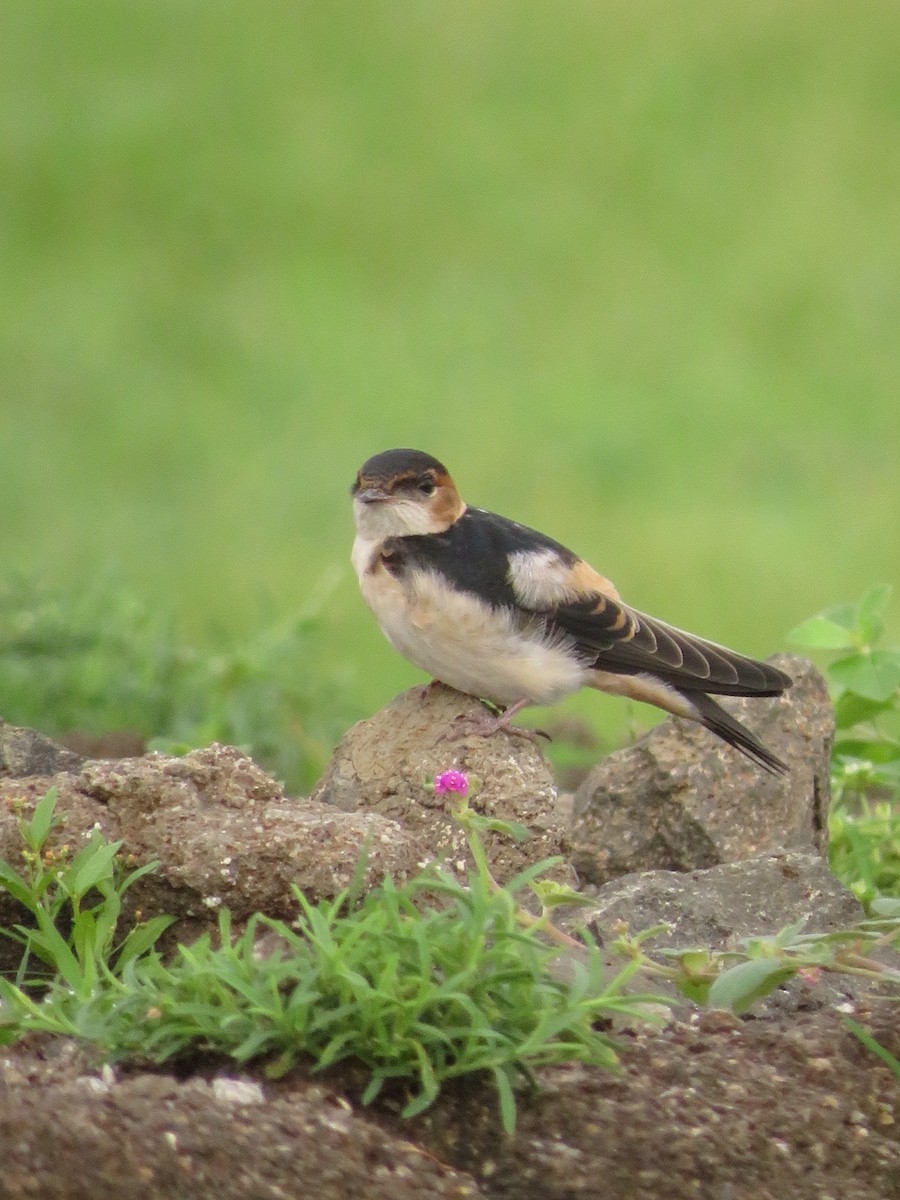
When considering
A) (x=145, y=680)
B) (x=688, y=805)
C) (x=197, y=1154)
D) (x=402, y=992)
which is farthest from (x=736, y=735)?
(x=145, y=680)

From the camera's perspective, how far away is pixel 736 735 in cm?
417

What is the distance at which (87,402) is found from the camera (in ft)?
34.9

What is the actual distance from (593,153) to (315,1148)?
10.1 metres

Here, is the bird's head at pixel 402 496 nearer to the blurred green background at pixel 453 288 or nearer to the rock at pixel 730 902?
the rock at pixel 730 902

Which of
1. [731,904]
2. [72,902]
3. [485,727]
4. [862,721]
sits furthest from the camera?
[862,721]

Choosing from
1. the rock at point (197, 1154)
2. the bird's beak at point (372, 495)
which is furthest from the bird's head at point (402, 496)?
the rock at point (197, 1154)

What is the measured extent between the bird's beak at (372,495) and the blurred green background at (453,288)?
13.7ft

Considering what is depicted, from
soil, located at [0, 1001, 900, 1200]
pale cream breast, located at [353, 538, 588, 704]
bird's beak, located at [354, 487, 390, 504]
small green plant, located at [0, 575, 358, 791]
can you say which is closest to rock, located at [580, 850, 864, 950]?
soil, located at [0, 1001, 900, 1200]

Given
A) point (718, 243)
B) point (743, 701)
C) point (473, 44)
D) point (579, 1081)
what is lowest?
point (579, 1081)

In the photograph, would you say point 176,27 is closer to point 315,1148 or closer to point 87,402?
point 87,402

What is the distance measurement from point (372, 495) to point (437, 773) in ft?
2.97

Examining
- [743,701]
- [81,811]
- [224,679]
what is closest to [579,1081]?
[81,811]

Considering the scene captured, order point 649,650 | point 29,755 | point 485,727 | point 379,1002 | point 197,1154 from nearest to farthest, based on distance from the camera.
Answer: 1. point 197,1154
2. point 379,1002
3. point 29,755
4. point 485,727
5. point 649,650

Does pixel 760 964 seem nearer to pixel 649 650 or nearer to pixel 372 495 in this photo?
pixel 649 650
